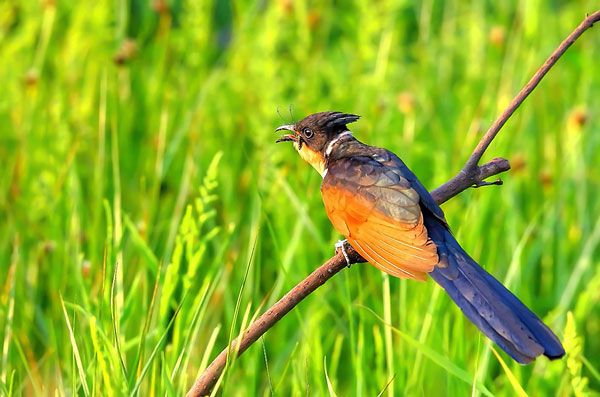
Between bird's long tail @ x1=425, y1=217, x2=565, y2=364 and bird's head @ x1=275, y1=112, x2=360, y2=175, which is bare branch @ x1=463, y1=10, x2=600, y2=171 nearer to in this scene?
bird's long tail @ x1=425, y1=217, x2=565, y2=364

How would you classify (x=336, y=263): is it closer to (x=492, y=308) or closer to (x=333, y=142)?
(x=492, y=308)

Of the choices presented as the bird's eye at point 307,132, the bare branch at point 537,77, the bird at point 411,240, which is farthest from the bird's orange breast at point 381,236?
the bird's eye at point 307,132

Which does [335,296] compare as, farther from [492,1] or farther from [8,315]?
[492,1]

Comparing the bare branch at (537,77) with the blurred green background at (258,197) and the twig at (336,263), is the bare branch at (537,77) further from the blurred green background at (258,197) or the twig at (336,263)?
the blurred green background at (258,197)

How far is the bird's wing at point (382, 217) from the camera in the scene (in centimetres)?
150

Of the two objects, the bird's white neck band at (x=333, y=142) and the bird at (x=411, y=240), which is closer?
the bird at (x=411, y=240)

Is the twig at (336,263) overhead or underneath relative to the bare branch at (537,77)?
underneath

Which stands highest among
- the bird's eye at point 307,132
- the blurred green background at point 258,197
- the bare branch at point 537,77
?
the bare branch at point 537,77

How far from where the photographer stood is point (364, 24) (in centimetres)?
342

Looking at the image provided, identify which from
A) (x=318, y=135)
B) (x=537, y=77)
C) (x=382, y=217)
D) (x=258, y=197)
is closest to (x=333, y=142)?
(x=318, y=135)

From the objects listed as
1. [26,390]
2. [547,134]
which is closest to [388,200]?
[26,390]

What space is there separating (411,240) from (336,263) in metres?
0.22

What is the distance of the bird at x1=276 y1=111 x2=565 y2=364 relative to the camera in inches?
49.2

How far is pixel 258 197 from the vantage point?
2.41 metres
